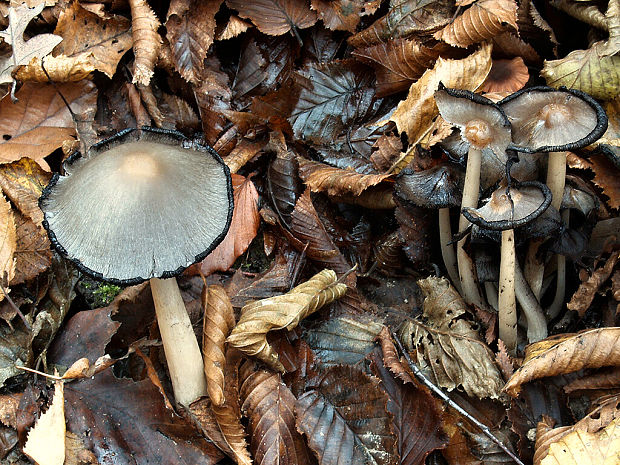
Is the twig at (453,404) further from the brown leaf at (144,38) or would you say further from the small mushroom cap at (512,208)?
the brown leaf at (144,38)

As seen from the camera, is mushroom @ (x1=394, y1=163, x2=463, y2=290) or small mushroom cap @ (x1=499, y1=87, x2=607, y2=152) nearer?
small mushroom cap @ (x1=499, y1=87, x2=607, y2=152)

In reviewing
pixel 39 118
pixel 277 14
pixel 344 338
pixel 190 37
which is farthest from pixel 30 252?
pixel 277 14

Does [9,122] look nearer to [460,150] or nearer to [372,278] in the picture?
[372,278]

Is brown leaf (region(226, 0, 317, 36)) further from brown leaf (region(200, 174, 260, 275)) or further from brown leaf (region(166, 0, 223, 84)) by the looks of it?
brown leaf (region(200, 174, 260, 275))

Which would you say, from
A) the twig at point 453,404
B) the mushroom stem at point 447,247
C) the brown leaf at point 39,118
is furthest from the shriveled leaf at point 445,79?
the brown leaf at point 39,118

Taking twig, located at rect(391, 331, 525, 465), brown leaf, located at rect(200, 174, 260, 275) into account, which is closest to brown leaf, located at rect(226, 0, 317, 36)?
brown leaf, located at rect(200, 174, 260, 275)

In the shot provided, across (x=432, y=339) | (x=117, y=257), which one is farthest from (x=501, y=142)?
(x=117, y=257)
